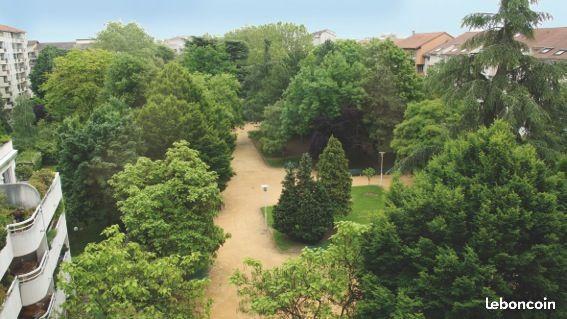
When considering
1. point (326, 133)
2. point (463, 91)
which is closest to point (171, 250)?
point (463, 91)

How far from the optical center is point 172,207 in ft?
61.4

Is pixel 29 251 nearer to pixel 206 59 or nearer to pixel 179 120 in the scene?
pixel 179 120

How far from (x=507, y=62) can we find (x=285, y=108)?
22420 mm

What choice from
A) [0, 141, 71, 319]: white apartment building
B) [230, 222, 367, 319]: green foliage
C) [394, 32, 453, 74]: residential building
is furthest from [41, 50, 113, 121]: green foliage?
[394, 32, 453, 74]: residential building

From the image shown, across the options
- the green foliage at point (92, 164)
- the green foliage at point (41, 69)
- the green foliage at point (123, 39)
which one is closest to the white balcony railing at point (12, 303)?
the green foliage at point (92, 164)

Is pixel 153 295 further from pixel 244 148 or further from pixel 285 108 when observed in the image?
pixel 244 148

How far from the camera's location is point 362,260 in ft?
42.5

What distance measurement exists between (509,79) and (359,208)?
14.0 meters

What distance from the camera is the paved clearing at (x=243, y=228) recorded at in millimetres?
19859

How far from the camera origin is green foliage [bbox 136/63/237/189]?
26.6 m

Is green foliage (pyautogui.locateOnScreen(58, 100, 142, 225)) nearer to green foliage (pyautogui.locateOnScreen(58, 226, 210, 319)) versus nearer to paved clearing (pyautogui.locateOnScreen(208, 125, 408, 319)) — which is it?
paved clearing (pyautogui.locateOnScreen(208, 125, 408, 319))

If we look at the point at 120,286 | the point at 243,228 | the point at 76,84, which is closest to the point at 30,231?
the point at 120,286

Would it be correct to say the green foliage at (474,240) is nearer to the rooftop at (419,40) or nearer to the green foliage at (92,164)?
the green foliage at (92,164)

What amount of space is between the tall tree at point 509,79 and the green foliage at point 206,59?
3457 centimetres
